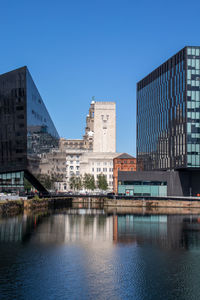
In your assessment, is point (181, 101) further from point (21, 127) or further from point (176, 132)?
point (21, 127)

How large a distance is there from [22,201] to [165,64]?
55.4 metres

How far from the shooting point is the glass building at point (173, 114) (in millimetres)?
104637

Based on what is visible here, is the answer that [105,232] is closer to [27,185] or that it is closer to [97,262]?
[97,262]

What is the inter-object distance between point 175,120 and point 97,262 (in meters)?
78.0

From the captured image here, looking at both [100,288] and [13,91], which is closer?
[100,288]

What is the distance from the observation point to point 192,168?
10538cm

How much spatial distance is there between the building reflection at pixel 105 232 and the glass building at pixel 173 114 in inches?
1485

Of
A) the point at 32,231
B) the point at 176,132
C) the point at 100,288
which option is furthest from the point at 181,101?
the point at 100,288

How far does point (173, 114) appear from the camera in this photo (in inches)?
4387

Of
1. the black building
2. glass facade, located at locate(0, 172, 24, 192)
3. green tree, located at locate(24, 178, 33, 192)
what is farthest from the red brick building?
glass facade, located at locate(0, 172, 24, 192)

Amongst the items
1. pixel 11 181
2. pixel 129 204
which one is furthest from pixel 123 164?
pixel 11 181

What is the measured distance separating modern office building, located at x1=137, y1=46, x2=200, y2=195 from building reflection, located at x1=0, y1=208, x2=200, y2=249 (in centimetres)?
3753

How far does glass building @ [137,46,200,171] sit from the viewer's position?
10464cm

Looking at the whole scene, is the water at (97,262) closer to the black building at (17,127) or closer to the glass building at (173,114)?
the black building at (17,127)
